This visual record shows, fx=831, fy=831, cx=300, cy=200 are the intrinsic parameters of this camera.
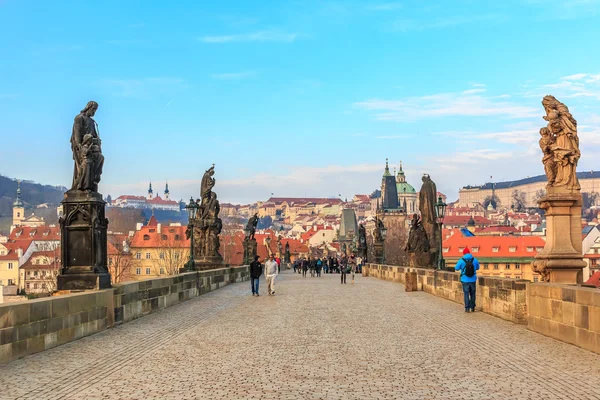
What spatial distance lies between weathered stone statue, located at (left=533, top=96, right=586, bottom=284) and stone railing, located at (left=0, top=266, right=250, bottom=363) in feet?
24.6

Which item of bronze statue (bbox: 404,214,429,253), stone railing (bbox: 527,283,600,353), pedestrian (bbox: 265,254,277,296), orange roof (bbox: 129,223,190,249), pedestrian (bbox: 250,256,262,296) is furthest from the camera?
orange roof (bbox: 129,223,190,249)

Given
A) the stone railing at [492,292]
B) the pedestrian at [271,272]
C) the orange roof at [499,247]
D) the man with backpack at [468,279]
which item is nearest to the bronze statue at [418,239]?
the stone railing at [492,292]

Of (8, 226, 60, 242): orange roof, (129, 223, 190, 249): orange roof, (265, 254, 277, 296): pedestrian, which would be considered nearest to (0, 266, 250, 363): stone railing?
(265, 254, 277, 296): pedestrian

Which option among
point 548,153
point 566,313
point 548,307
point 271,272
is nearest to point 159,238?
point 271,272

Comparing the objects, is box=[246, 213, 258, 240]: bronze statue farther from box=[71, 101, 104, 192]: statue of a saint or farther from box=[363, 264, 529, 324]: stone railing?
box=[71, 101, 104, 192]: statue of a saint

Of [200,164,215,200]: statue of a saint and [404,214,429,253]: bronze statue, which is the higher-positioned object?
[200,164,215,200]: statue of a saint

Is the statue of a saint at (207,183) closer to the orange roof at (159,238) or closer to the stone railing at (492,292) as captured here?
the stone railing at (492,292)

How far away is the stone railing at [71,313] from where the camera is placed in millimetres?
10086

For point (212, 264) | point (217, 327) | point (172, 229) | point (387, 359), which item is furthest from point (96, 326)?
point (172, 229)

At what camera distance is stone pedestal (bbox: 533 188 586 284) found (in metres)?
14.4

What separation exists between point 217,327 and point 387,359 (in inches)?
197

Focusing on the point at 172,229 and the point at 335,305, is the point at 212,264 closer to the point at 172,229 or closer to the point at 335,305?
the point at 335,305

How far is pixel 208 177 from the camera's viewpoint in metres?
34.1

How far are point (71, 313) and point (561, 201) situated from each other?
8.46 meters
